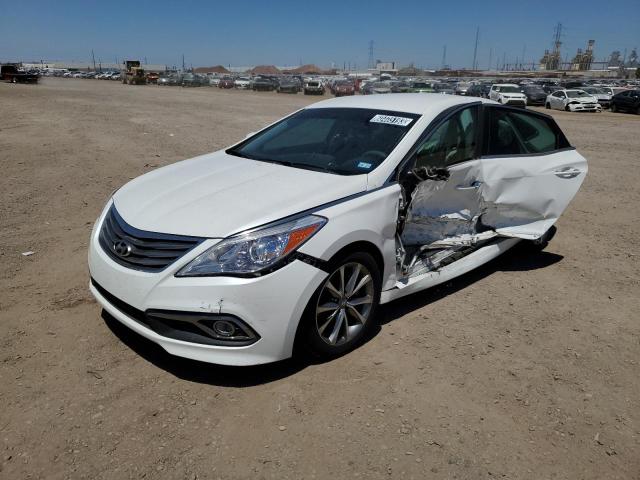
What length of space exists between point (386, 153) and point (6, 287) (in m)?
3.30

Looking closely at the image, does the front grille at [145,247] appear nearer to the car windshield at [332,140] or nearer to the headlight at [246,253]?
the headlight at [246,253]

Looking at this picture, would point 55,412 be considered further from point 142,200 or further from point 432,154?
point 432,154

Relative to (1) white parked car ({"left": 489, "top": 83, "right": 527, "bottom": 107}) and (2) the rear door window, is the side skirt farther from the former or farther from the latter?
(1) white parked car ({"left": 489, "top": 83, "right": 527, "bottom": 107})

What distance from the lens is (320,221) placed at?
9.68ft

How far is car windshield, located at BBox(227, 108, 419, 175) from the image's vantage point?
3635 millimetres

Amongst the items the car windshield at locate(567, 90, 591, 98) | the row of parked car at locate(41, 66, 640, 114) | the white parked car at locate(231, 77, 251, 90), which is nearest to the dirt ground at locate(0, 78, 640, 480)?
the row of parked car at locate(41, 66, 640, 114)

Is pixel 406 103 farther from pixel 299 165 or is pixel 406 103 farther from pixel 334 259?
pixel 334 259

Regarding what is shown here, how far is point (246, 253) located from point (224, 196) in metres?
0.61

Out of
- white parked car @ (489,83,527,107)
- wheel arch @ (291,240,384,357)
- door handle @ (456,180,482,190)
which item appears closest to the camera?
wheel arch @ (291,240,384,357)

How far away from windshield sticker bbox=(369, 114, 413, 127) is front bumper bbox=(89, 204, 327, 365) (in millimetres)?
1510

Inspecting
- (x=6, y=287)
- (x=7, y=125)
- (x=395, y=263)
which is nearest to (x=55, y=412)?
(x=6, y=287)

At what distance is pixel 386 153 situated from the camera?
3574 millimetres

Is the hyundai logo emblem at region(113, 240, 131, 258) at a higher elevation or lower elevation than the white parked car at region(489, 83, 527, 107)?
lower

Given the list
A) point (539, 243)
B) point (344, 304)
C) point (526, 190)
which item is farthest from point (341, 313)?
point (539, 243)
